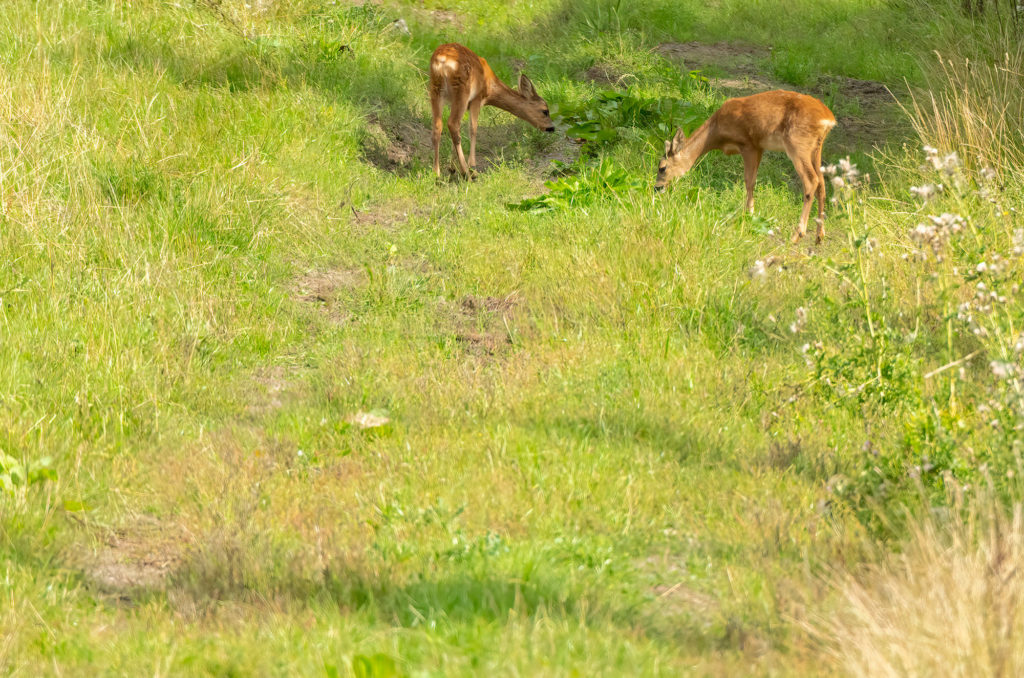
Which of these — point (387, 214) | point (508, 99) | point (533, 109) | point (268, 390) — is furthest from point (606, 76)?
point (268, 390)

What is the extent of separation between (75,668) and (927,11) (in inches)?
496

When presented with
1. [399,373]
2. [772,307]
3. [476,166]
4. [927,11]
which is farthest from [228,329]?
[927,11]

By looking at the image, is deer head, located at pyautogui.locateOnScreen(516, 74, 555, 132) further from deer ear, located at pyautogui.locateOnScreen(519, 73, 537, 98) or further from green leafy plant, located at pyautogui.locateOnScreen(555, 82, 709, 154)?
green leafy plant, located at pyautogui.locateOnScreen(555, 82, 709, 154)

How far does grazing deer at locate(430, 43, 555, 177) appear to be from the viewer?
10.3m

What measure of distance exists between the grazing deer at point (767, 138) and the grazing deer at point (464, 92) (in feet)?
6.62

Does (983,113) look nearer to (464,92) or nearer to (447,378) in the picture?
(464,92)

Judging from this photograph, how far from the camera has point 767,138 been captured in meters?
9.23

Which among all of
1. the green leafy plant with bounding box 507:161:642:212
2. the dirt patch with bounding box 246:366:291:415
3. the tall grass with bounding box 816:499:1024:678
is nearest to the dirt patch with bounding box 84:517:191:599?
the dirt patch with bounding box 246:366:291:415

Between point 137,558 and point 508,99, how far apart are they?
24.8 feet

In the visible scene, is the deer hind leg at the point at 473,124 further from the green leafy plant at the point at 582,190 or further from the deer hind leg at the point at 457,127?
the green leafy plant at the point at 582,190

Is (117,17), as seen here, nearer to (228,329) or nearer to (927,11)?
(228,329)

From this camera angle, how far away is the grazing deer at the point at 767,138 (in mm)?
9016

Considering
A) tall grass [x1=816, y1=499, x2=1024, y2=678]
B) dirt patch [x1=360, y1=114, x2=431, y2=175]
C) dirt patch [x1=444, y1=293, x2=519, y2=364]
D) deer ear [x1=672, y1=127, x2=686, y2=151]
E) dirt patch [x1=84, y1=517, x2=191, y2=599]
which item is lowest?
dirt patch [x1=444, y1=293, x2=519, y2=364]

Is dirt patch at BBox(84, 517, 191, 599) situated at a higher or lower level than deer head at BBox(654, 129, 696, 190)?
lower
